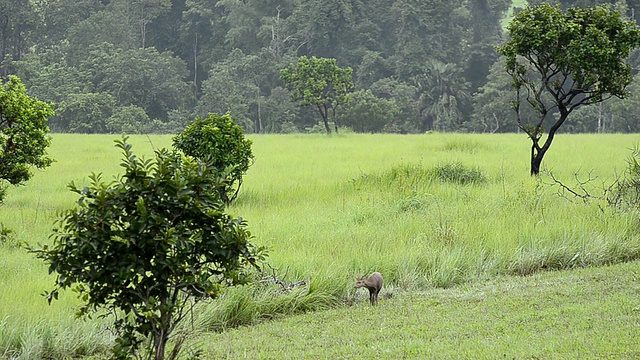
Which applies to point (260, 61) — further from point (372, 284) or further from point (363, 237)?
point (372, 284)

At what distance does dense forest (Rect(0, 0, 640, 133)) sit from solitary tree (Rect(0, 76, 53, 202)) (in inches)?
Answer: 1262

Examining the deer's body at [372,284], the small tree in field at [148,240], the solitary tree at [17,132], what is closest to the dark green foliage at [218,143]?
the solitary tree at [17,132]

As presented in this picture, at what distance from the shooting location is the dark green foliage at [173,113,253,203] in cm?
1205

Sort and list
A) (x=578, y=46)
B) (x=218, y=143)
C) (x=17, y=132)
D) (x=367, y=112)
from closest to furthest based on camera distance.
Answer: (x=17, y=132), (x=218, y=143), (x=578, y=46), (x=367, y=112)

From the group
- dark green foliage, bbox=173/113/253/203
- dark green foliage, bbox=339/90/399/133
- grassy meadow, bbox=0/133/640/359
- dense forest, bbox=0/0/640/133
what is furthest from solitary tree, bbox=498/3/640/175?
dense forest, bbox=0/0/640/133

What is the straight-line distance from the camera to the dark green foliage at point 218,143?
1205 cm

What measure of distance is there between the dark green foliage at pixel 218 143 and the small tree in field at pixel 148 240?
801cm

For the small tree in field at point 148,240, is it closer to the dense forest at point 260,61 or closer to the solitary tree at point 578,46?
the solitary tree at point 578,46

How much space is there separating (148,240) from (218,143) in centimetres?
849

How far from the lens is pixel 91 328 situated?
209 inches

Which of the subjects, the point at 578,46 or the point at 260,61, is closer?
the point at 578,46

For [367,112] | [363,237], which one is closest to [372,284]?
[363,237]

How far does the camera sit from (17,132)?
10141mm

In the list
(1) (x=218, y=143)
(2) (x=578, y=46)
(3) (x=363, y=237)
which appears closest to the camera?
(3) (x=363, y=237)
